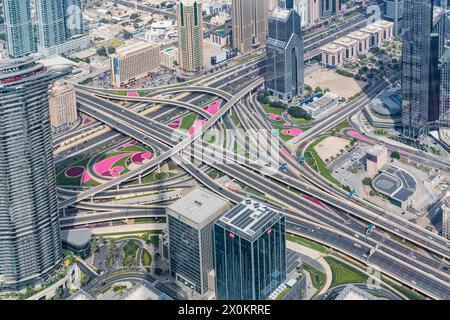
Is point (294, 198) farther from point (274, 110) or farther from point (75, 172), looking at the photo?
point (75, 172)

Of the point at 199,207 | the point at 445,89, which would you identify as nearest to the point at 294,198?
the point at 199,207

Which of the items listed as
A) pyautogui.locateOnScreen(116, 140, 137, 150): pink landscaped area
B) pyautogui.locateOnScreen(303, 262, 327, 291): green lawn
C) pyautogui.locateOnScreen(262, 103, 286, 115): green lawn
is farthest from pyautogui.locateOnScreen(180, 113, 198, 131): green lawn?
pyautogui.locateOnScreen(303, 262, 327, 291): green lawn

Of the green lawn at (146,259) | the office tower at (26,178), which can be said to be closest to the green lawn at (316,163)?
the green lawn at (146,259)

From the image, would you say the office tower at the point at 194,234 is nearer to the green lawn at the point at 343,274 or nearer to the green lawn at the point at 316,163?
the green lawn at the point at 343,274

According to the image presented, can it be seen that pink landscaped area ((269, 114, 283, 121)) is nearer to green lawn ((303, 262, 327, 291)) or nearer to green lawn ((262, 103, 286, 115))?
green lawn ((262, 103, 286, 115))

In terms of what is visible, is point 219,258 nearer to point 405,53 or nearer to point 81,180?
point 81,180

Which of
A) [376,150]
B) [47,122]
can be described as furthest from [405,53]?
[47,122]
